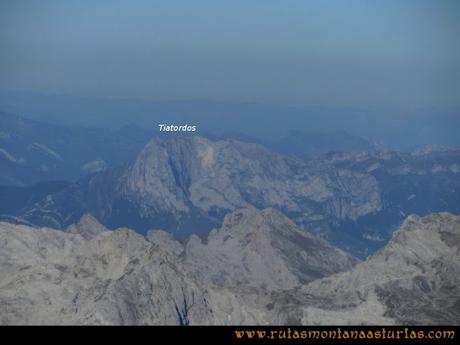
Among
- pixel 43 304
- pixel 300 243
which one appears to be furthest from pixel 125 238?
pixel 300 243

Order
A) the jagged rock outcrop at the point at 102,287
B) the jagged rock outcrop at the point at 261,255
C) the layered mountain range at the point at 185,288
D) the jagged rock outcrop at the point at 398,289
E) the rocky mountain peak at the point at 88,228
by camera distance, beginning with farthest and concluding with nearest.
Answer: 1. the rocky mountain peak at the point at 88,228
2. the jagged rock outcrop at the point at 261,255
3. the jagged rock outcrop at the point at 398,289
4. the layered mountain range at the point at 185,288
5. the jagged rock outcrop at the point at 102,287

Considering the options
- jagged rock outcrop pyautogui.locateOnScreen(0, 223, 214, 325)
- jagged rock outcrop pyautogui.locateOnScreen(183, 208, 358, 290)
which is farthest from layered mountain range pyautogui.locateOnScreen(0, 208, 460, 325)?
jagged rock outcrop pyautogui.locateOnScreen(183, 208, 358, 290)

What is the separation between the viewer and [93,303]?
76562mm

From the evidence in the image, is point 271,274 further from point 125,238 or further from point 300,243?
point 125,238

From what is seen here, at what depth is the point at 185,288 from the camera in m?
83.1

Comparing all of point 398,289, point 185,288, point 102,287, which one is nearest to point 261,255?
point 398,289

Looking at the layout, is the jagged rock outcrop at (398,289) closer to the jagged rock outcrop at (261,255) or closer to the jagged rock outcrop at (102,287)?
the jagged rock outcrop at (102,287)

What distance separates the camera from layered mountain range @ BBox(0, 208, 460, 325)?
77.7 meters

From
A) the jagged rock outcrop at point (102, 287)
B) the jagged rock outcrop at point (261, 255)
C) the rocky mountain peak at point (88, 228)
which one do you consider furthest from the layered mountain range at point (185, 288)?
the rocky mountain peak at point (88, 228)

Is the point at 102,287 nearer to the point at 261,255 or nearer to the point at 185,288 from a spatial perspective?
the point at 185,288

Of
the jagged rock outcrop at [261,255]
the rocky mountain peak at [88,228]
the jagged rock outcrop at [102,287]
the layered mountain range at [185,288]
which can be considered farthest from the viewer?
the rocky mountain peak at [88,228]

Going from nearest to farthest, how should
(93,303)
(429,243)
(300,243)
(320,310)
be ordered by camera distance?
(93,303), (320,310), (429,243), (300,243)

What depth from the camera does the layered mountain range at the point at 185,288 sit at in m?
77.7

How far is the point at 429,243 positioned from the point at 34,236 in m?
46.0
